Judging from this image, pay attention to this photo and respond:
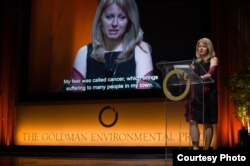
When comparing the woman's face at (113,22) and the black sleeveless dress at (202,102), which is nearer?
the black sleeveless dress at (202,102)

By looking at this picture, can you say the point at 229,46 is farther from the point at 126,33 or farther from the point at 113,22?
the point at 113,22

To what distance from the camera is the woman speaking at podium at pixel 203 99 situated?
3.94 m

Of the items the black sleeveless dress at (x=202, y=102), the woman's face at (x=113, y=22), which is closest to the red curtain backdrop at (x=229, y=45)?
the woman's face at (x=113, y=22)

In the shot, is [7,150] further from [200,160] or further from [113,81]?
[200,160]

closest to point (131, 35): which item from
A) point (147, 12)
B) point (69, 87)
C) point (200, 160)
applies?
point (147, 12)

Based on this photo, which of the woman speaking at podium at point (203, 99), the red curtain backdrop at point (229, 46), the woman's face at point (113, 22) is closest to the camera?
the woman speaking at podium at point (203, 99)

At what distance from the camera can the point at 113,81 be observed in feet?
22.7

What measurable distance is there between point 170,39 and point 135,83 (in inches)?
35.2

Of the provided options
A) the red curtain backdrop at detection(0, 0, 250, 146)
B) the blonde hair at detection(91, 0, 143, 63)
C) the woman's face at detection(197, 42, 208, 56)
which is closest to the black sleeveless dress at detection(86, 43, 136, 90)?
the blonde hair at detection(91, 0, 143, 63)

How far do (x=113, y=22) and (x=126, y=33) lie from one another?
1.01 feet

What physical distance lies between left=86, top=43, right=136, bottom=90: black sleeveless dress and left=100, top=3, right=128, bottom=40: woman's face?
33 cm

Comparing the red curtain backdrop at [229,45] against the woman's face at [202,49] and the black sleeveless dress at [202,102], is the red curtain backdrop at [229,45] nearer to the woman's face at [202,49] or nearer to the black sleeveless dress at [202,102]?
the black sleeveless dress at [202,102]

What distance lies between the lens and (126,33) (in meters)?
7.01

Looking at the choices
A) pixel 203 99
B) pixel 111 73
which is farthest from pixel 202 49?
pixel 111 73
